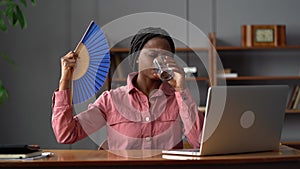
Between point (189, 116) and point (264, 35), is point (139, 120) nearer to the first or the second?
point (189, 116)

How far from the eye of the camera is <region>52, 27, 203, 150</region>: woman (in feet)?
8.88

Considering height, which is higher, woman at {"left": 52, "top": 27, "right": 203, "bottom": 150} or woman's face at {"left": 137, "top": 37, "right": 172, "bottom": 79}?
woman's face at {"left": 137, "top": 37, "right": 172, "bottom": 79}

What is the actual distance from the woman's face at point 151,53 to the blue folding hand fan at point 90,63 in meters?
0.19

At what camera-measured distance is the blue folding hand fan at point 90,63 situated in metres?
2.55

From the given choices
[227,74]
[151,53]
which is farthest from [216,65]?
[151,53]

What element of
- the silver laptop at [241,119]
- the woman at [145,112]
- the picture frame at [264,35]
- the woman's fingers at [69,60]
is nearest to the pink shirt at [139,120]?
the woman at [145,112]

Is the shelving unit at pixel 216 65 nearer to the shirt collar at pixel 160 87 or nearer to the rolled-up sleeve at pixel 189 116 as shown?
the shirt collar at pixel 160 87

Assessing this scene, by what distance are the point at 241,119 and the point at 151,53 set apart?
0.69 meters

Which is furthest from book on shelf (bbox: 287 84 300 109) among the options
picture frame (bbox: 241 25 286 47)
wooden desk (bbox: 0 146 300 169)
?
wooden desk (bbox: 0 146 300 169)

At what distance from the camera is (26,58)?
539cm

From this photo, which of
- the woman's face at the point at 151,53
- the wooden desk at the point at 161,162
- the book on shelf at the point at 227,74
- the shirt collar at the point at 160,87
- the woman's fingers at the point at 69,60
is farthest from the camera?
the book on shelf at the point at 227,74

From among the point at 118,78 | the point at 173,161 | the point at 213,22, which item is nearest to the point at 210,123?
the point at 173,161

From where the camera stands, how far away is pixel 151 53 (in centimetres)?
272

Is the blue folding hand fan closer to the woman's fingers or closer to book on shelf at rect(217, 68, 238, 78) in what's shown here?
the woman's fingers
